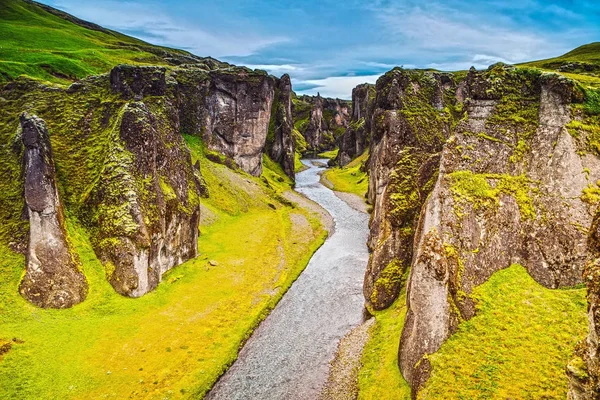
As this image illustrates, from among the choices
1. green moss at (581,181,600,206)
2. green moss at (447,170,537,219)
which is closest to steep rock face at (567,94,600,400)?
green moss at (447,170,537,219)

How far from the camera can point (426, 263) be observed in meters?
24.4

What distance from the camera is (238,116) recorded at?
335 ft

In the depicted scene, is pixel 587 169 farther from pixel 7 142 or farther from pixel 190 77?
pixel 190 77

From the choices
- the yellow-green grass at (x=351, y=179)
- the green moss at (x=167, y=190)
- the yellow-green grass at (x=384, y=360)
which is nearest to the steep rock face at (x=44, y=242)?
the green moss at (x=167, y=190)

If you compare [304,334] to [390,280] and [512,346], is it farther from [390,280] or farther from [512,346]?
[512,346]

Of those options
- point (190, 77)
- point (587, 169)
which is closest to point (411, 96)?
point (587, 169)

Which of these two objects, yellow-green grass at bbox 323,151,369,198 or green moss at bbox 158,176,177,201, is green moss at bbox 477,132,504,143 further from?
yellow-green grass at bbox 323,151,369,198

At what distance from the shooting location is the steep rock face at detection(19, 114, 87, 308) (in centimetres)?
3425

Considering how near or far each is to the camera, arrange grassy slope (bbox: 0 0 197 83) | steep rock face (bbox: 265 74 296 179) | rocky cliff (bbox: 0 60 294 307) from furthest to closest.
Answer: steep rock face (bbox: 265 74 296 179) → grassy slope (bbox: 0 0 197 83) → rocky cliff (bbox: 0 60 294 307)

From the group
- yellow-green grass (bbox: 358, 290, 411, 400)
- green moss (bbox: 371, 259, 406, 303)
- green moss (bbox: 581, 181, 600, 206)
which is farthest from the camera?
green moss (bbox: 371, 259, 406, 303)

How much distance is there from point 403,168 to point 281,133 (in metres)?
87.0

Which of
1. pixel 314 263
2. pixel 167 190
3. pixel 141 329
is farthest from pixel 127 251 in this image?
pixel 314 263

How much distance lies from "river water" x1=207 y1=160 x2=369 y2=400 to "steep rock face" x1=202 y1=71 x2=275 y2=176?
2027 inches

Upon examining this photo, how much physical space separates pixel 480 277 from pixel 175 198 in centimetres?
3577
